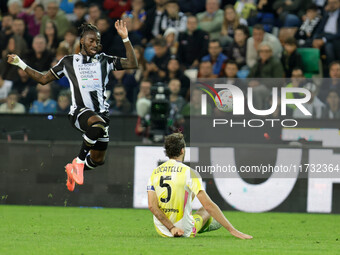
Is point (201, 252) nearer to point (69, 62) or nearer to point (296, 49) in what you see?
point (69, 62)

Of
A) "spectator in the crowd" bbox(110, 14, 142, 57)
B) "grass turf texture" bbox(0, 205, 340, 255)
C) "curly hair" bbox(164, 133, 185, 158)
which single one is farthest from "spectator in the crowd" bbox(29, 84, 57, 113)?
"curly hair" bbox(164, 133, 185, 158)

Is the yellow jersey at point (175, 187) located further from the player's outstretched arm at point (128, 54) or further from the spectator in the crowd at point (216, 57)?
the spectator in the crowd at point (216, 57)

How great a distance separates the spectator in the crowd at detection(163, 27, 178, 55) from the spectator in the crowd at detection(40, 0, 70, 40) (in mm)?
2717

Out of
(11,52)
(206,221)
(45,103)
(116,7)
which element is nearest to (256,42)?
(116,7)

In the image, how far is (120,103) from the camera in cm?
1396

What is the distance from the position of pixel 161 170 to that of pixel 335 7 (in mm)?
8786

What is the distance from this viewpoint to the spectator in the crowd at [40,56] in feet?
53.7

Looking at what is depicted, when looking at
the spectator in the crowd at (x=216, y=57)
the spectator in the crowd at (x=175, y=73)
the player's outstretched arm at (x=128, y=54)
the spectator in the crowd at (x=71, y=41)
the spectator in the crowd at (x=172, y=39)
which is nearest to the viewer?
the player's outstretched arm at (x=128, y=54)

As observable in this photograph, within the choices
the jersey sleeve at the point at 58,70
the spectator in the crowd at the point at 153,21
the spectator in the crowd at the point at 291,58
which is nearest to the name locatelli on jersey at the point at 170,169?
the jersey sleeve at the point at 58,70

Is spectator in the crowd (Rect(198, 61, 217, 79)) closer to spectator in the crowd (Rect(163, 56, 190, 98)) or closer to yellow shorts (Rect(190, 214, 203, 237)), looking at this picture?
spectator in the crowd (Rect(163, 56, 190, 98))

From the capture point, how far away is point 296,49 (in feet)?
49.8

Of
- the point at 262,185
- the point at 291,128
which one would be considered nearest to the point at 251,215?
the point at 262,185

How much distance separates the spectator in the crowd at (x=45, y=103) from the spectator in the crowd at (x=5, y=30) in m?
4.04

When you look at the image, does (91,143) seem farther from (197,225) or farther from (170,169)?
(197,225)
